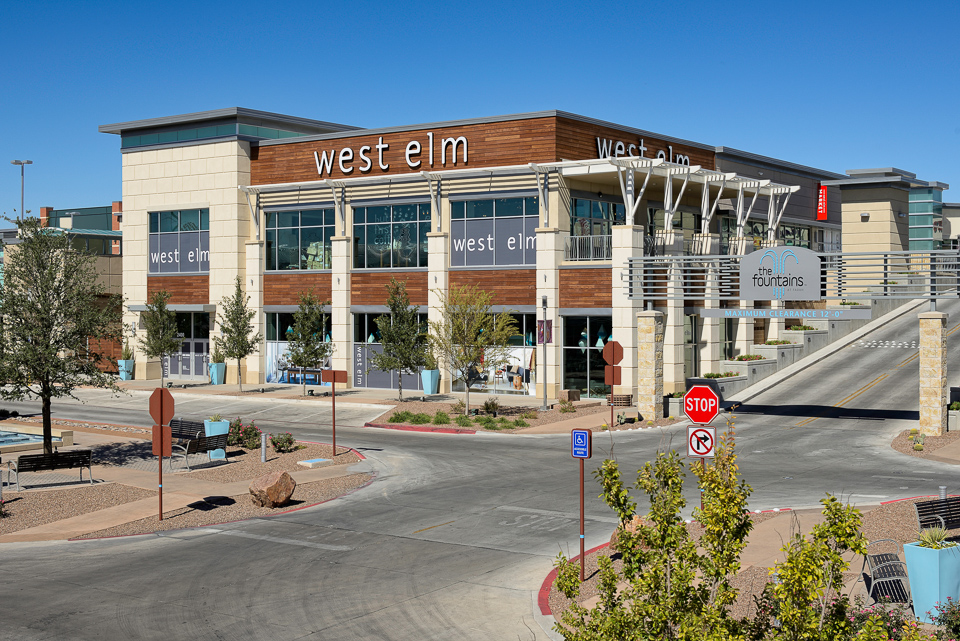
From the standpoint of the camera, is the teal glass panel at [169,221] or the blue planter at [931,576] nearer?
the blue planter at [931,576]

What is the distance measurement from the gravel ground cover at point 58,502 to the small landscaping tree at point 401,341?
58.4 ft

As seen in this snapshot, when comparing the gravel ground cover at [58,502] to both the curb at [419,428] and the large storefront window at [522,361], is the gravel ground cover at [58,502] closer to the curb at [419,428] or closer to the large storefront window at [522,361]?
the curb at [419,428]

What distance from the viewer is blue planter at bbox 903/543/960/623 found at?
12008 mm

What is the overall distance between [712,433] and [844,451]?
12.9 meters

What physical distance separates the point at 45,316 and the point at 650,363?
20575 mm

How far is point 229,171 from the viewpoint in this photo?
49.6 meters

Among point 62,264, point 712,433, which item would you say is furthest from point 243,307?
point 712,433

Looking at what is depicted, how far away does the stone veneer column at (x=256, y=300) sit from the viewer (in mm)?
49469

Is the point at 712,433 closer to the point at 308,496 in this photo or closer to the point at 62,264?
the point at 308,496

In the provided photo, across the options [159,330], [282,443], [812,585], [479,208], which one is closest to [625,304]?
[479,208]

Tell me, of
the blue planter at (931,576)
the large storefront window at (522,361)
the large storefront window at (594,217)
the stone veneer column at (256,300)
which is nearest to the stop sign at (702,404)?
the blue planter at (931,576)

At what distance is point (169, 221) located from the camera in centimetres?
5281

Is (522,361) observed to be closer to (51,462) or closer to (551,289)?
(551,289)

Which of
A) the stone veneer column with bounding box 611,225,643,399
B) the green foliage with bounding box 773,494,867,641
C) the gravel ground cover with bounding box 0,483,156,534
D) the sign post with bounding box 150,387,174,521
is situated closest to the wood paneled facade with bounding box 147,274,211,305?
the stone veneer column with bounding box 611,225,643,399
